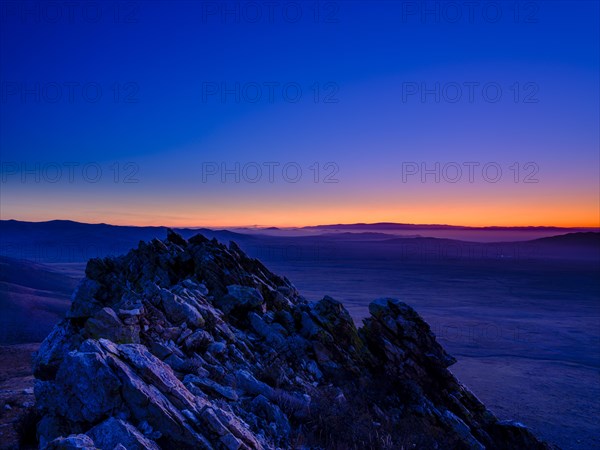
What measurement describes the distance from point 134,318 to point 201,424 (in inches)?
168

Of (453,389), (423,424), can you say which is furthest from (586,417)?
(423,424)

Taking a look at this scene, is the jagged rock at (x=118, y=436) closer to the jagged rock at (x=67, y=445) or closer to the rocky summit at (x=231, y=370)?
the rocky summit at (x=231, y=370)

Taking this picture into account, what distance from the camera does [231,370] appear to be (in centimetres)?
1043

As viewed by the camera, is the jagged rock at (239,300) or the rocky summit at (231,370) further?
the jagged rock at (239,300)

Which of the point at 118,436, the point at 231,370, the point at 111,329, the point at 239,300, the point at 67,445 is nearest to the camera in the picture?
the point at 67,445

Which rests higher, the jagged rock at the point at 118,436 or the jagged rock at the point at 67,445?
the jagged rock at the point at 67,445

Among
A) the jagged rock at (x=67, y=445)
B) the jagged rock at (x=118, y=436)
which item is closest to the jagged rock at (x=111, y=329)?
the jagged rock at (x=118, y=436)

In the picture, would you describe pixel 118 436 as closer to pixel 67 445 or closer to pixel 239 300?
pixel 67 445

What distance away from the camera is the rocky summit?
668 centimetres

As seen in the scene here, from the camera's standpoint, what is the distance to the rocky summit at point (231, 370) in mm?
6676

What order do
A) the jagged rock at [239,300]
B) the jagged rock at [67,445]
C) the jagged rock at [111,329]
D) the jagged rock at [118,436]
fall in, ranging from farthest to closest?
the jagged rock at [239,300], the jagged rock at [111,329], the jagged rock at [118,436], the jagged rock at [67,445]

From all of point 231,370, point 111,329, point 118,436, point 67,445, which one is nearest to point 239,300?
point 231,370

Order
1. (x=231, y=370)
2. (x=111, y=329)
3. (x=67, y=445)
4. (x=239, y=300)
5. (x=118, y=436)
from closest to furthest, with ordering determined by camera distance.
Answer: (x=67, y=445) → (x=118, y=436) → (x=111, y=329) → (x=231, y=370) → (x=239, y=300)

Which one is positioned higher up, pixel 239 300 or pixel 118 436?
pixel 239 300
